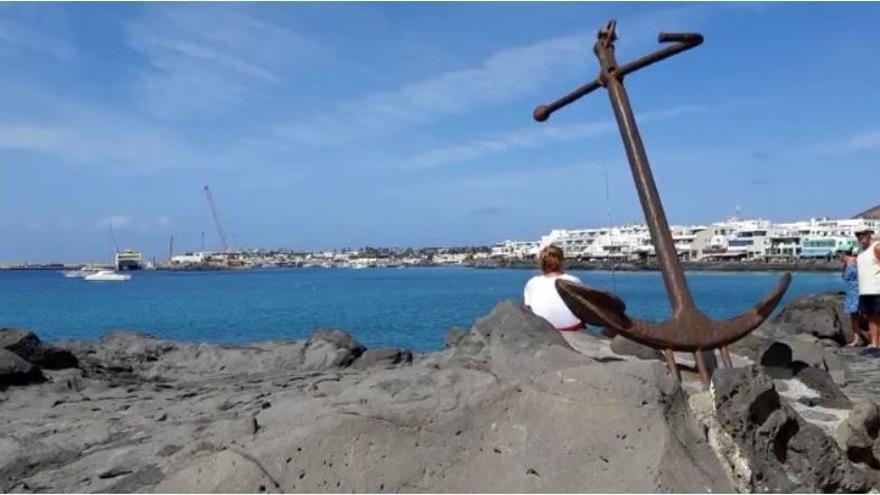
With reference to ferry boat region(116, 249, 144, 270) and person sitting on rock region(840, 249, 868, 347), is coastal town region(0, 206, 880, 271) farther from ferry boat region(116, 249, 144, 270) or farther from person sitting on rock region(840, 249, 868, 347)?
person sitting on rock region(840, 249, 868, 347)

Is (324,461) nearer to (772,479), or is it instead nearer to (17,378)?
(772,479)

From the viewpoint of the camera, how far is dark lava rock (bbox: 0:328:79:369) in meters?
8.09

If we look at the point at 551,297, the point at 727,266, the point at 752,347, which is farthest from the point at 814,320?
the point at 727,266

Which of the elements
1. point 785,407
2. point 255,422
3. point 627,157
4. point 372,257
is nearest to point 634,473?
point 785,407

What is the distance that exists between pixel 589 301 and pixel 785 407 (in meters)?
1.02

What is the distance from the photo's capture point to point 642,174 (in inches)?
218

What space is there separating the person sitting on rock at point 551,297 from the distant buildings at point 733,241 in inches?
3373

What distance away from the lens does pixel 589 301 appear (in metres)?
4.56

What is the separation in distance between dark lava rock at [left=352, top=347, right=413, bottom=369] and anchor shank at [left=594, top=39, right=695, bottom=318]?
3.70 metres

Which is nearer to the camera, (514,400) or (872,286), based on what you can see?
(514,400)

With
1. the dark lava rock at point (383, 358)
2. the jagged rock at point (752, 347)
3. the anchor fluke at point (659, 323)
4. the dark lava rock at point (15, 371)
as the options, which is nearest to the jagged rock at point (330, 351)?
the dark lava rock at point (383, 358)

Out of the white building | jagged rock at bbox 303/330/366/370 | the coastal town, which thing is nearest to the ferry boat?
the coastal town

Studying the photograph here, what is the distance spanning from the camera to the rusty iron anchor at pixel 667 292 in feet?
15.0

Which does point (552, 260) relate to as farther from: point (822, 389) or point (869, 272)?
point (869, 272)
